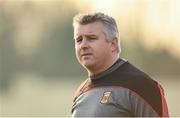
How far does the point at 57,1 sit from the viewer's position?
38438 millimetres

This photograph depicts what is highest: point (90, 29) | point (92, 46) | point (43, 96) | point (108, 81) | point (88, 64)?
point (90, 29)

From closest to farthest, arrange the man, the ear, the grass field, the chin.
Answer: the man < the chin < the ear < the grass field

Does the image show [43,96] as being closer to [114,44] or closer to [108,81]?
[114,44]

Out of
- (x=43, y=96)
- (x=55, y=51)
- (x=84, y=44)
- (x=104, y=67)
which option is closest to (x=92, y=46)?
(x=84, y=44)

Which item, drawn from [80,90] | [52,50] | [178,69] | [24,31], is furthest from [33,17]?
[80,90]

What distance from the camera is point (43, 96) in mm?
30688

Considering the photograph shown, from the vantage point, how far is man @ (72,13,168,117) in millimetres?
5477

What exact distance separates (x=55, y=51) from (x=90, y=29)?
35991mm

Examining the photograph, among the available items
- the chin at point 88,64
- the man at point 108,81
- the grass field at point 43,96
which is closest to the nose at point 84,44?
the man at point 108,81

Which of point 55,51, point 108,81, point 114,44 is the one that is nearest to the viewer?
point 108,81

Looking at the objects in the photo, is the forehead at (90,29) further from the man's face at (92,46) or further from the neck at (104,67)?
the neck at (104,67)

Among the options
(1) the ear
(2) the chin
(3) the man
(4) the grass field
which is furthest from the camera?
(4) the grass field

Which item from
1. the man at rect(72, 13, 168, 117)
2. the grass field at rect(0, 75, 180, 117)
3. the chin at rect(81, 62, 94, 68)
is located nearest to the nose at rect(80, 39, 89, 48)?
the man at rect(72, 13, 168, 117)

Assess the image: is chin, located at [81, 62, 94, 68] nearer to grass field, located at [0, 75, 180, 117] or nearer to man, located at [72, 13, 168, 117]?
man, located at [72, 13, 168, 117]
